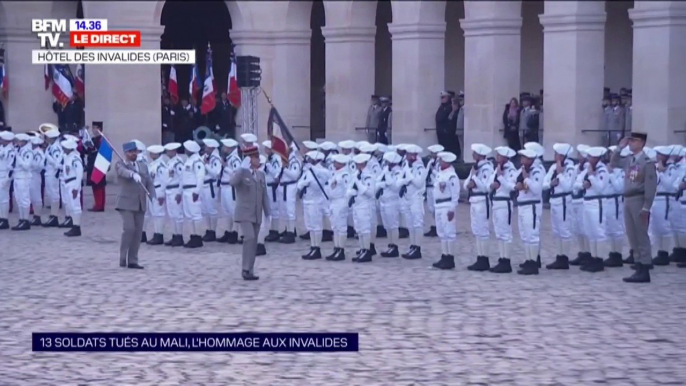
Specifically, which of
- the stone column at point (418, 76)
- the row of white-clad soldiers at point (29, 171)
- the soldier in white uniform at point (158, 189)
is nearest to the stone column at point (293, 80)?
the stone column at point (418, 76)

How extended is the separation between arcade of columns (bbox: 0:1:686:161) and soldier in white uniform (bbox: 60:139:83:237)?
5.94 m

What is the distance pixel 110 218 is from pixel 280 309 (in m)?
11.1

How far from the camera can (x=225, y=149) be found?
67.3ft

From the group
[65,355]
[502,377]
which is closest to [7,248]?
[65,355]

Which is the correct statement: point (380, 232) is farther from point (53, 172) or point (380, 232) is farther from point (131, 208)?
point (53, 172)

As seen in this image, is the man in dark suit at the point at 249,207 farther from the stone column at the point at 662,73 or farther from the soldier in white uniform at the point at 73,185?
the stone column at the point at 662,73

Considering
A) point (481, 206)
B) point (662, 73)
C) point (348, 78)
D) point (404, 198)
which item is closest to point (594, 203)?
point (481, 206)

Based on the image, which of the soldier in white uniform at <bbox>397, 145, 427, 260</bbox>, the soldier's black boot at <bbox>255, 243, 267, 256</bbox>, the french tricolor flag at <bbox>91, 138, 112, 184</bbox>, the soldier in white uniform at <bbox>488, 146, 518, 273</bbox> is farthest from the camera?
the french tricolor flag at <bbox>91, 138, 112, 184</bbox>

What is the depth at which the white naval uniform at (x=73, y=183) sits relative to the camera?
21359 mm

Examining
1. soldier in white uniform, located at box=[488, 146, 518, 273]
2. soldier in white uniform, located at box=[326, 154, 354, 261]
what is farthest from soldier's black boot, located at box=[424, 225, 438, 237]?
soldier in white uniform, located at box=[488, 146, 518, 273]

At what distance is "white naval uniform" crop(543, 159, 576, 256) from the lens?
56.9 feet

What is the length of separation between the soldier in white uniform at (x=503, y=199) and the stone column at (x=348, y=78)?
13.6 metres

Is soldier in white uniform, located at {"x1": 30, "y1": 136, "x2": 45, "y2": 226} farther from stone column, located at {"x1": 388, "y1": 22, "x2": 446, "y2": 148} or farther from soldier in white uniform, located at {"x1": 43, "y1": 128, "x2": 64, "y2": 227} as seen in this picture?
stone column, located at {"x1": 388, "y1": 22, "x2": 446, "y2": 148}

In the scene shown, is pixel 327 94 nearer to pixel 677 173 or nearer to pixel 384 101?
pixel 384 101
